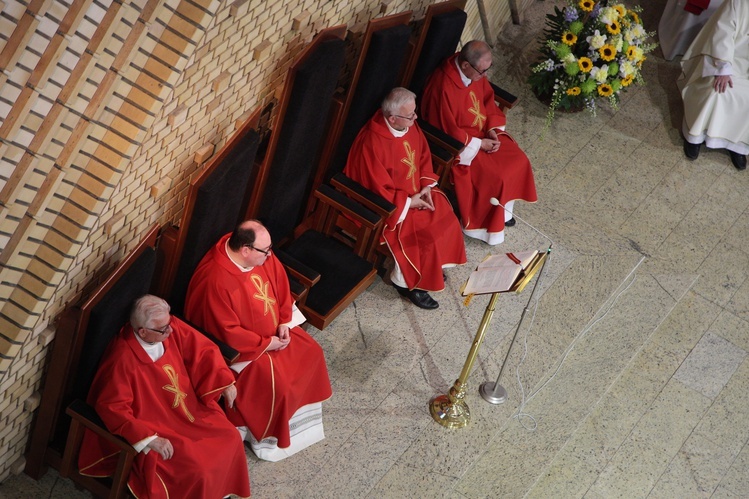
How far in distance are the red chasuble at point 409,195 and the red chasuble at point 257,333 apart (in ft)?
3.10

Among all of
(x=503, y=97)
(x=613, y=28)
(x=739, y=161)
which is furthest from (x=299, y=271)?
(x=739, y=161)

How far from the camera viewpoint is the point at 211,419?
199 inches

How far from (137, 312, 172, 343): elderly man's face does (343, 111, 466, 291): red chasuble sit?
180 centimetres

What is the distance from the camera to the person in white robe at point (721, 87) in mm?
7793

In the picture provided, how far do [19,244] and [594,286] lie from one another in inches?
151

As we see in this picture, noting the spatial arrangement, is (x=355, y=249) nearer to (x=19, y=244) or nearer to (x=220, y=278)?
(x=220, y=278)

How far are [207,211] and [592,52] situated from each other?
3716 mm

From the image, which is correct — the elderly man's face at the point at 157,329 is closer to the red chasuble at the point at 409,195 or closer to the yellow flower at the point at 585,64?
the red chasuble at the point at 409,195

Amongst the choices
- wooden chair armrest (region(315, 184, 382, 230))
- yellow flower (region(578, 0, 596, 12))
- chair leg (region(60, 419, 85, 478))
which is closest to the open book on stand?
wooden chair armrest (region(315, 184, 382, 230))

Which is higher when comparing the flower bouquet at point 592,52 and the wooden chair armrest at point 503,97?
the flower bouquet at point 592,52

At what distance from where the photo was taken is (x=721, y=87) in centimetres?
781

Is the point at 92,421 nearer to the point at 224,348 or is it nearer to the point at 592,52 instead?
the point at 224,348

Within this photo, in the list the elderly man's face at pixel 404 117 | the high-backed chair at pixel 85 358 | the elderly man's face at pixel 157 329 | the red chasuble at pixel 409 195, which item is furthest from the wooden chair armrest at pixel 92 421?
the elderly man's face at pixel 404 117

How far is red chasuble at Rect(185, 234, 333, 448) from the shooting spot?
5223 millimetres
